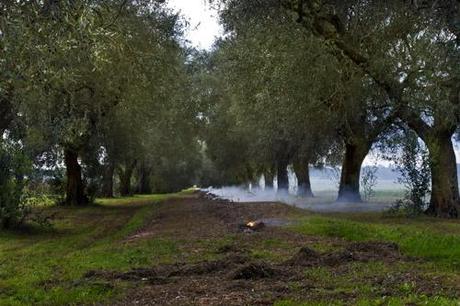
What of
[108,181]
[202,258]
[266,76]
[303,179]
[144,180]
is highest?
[266,76]

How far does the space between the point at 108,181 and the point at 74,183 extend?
12917 mm

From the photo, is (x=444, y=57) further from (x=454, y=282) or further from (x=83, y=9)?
(x=83, y=9)

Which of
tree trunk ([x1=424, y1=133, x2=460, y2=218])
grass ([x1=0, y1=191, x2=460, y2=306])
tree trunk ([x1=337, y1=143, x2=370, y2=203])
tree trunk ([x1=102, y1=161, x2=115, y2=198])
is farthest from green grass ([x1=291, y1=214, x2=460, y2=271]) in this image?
tree trunk ([x1=102, y1=161, x2=115, y2=198])

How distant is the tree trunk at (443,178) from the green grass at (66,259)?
1206 centimetres

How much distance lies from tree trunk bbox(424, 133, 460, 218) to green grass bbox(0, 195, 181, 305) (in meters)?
12.1

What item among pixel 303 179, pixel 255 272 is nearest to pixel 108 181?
pixel 303 179

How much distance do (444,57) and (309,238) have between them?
6.48m

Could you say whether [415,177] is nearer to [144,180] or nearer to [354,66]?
[354,66]

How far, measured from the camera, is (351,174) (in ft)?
123

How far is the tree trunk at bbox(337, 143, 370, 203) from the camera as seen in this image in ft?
118

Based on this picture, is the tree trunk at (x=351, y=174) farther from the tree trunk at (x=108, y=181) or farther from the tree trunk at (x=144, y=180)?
the tree trunk at (x=144, y=180)

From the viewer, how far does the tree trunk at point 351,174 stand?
36000 millimetres

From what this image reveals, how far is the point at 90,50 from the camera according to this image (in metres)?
9.84

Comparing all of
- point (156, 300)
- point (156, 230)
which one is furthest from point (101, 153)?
point (156, 300)
